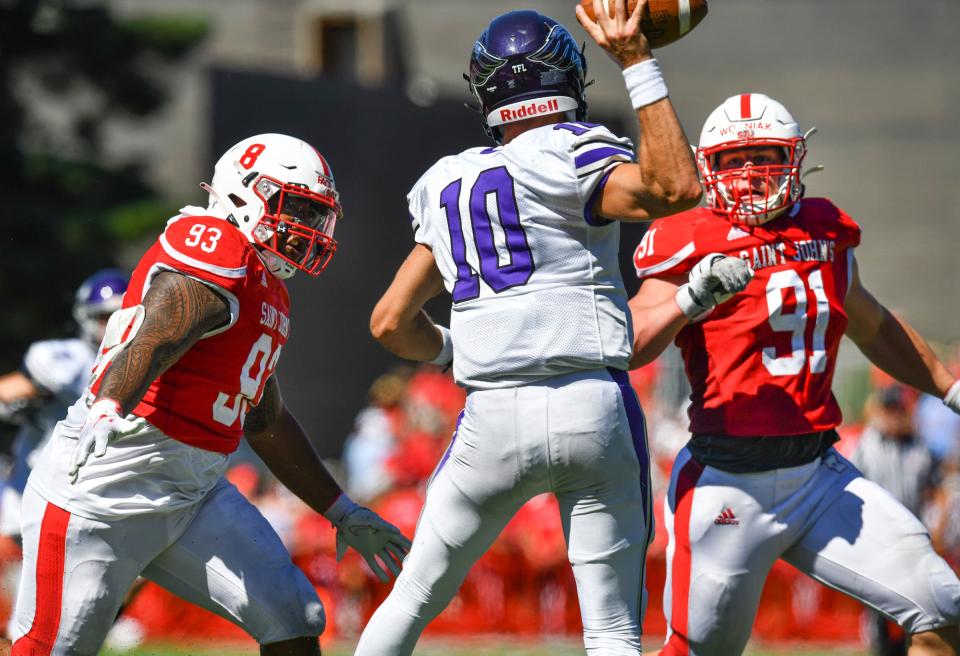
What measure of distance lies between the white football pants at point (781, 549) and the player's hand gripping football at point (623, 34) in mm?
1367

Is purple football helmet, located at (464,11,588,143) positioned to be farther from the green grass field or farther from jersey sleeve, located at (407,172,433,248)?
the green grass field

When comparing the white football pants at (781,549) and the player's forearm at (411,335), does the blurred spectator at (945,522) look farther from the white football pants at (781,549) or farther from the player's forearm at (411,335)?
the player's forearm at (411,335)

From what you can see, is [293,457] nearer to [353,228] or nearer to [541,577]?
[541,577]

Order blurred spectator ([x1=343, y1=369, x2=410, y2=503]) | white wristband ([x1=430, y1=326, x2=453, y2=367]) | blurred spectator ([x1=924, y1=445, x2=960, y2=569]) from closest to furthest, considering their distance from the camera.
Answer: white wristband ([x1=430, y1=326, x2=453, y2=367])
blurred spectator ([x1=924, y1=445, x2=960, y2=569])
blurred spectator ([x1=343, y1=369, x2=410, y2=503])

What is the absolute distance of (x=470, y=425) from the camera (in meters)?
3.59

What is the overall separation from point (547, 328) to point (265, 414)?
3.78 feet

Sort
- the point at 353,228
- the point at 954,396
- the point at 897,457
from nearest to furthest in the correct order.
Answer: the point at 954,396, the point at 897,457, the point at 353,228

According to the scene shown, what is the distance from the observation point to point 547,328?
346cm

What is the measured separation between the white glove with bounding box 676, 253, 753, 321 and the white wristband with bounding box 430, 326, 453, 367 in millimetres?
712

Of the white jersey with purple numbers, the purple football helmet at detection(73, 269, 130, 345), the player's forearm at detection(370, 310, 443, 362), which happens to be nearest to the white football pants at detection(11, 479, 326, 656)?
the player's forearm at detection(370, 310, 443, 362)

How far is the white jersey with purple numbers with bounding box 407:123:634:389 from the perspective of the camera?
3436 mm

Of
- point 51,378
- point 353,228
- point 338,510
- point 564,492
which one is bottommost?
point 353,228

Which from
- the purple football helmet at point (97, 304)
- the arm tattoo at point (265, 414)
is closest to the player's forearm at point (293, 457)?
the arm tattoo at point (265, 414)

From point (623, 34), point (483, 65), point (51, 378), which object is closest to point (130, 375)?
point (483, 65)
